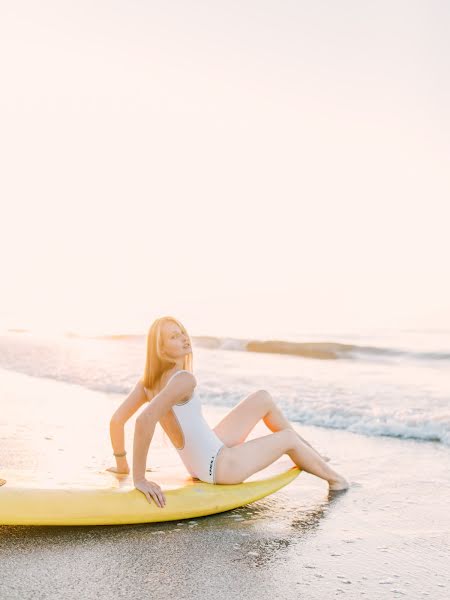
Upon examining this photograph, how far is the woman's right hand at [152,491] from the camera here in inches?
148

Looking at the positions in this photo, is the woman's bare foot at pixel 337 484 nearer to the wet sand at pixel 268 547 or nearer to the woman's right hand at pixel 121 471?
the wet sand at pixel 268 547

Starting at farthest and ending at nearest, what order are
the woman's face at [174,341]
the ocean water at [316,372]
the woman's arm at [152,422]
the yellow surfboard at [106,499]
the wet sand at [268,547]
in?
the ocean water at [316,372], the woman's face at [174,341], the woman's arm at [152,422], the yellow surfboard at [106,499], the wet sand at [268,547]

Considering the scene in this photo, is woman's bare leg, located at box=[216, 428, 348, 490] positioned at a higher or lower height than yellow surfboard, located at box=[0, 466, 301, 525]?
higher

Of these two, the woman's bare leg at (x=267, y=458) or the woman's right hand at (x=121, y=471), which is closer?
the woman's bare leg at (x=267, y=458)

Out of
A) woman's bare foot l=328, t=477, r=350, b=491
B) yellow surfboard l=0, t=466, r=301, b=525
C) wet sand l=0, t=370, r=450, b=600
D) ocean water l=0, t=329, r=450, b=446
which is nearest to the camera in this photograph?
wet sand l=0, t=370, r=450, b=600

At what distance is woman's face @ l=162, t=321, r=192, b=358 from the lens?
13.0 ft

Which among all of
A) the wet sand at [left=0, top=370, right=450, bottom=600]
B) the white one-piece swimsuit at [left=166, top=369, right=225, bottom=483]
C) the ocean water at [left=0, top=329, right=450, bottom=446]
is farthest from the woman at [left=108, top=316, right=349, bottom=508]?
the ocean water at [left=0, top=329, right=450, bottom=446]

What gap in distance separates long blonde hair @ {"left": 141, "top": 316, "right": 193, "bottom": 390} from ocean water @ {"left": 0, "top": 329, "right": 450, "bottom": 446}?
3.50 meters

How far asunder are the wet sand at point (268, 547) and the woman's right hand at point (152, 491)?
15 centimetres

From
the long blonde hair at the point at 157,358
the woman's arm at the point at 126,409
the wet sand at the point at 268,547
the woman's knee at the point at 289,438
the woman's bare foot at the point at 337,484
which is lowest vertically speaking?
the wet sand at the point at 268,547

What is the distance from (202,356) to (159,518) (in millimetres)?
12340

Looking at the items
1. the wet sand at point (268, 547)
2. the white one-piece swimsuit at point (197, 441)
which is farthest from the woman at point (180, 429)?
the wet sand at point (268, 547)

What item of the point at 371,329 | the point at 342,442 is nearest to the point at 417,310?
the point at 371,329

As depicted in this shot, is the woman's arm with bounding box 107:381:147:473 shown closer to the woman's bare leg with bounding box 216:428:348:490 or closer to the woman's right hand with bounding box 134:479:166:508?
the woman's right hand with bounding box 134:479:166:508
